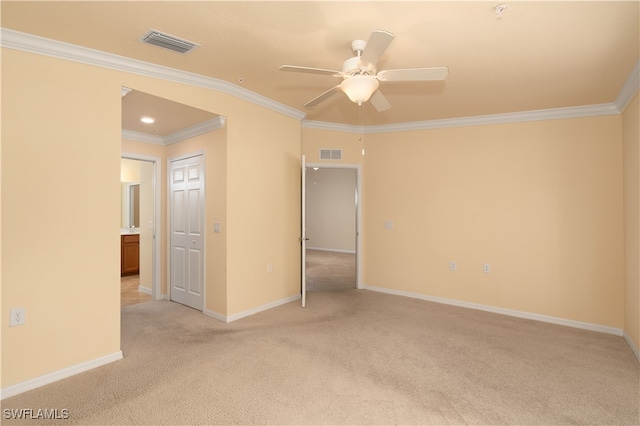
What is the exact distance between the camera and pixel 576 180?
394 centimetres

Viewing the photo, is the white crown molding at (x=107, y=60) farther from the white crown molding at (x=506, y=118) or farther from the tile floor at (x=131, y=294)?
the tile floor at (x=131, y=294)

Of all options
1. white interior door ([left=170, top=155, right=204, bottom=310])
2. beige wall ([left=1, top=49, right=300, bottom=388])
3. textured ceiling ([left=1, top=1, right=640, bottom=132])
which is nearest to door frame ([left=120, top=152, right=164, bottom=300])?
white interior door ([left=170, top=155, right=204, bottom=310])

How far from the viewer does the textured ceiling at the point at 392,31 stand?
85.6 inches

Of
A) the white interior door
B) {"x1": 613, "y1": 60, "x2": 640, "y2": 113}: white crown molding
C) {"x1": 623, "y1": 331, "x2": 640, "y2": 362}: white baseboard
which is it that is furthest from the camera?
the white interior door

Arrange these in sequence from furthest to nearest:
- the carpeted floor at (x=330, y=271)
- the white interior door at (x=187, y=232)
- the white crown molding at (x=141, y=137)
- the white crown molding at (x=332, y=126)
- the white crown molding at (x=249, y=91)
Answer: the carpeted floor at (x=330, y=271), the white crown molding at (x=332, y=126), the white crown molding at (x=141, y=137), the white interior door at (x=187, y=232), the white crown molding at (x=249, y=91)

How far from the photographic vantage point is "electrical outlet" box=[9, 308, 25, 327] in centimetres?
238

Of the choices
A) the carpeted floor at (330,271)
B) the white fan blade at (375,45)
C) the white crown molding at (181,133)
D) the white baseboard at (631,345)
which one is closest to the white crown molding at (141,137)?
the white crown molding at (181,133)

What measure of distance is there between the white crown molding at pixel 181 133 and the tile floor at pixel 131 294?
7.47 feet

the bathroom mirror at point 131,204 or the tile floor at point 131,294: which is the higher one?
the bathroom mirror at point 131,204

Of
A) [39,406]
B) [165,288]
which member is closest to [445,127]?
[165,288]

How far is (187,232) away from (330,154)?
2418 millimetres

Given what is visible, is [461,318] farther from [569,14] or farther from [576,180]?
[569,14]

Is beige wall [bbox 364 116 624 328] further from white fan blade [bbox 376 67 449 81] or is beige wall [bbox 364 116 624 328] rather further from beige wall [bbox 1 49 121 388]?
beige wall [bbox 1 49 121 388]

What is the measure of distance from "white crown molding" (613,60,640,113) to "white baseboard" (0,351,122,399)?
517 centimetres
